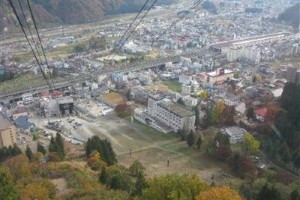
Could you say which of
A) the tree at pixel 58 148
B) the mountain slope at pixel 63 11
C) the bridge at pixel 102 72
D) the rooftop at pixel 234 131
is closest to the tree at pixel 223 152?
the rooftop at pixel 234 131

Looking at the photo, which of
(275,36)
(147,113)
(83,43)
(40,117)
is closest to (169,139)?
(147,113)

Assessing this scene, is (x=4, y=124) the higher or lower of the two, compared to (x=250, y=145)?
higher

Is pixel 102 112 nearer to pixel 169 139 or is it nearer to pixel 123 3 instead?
pixel 169 139

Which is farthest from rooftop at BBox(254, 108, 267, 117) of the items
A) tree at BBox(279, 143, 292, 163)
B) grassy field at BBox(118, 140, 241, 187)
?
grassy field at BBox(118, 140, 241, 187)

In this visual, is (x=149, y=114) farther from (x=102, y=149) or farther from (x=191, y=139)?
(x=102, y=149)

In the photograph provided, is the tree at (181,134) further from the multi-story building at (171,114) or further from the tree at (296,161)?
A: the tree at (296,161)

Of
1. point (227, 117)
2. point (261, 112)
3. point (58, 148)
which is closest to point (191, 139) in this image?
point (227, 117)

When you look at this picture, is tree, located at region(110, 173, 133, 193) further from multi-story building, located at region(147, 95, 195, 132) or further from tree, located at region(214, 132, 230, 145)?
multi-story building, located at region(147, 95, 195, 132)
